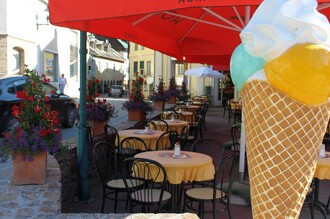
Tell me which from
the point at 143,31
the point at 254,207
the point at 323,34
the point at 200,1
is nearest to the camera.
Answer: the point at 323,34

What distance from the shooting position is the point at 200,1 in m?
2.38

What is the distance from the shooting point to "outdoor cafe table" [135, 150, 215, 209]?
14.2ft

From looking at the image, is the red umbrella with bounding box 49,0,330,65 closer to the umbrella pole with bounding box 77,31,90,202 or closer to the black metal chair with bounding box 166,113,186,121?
the umbrella pole with bounding box 77,31,90,202

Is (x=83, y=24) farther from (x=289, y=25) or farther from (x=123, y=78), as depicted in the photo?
(x=123, y=78)

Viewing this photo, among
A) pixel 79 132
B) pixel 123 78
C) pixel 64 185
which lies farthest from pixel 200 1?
pixel 123 78

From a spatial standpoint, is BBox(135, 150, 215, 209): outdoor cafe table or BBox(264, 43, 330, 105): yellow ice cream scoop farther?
BBox(135, 150, 215, 209): outdoor cafe table

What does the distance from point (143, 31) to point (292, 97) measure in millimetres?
4559

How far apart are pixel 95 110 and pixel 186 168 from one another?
120 inches

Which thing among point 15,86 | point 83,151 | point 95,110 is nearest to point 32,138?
point 83,151

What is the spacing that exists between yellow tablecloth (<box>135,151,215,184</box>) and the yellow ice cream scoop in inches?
114

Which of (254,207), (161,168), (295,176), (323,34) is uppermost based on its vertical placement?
(323,34)

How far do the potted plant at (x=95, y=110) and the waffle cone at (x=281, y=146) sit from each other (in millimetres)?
5402

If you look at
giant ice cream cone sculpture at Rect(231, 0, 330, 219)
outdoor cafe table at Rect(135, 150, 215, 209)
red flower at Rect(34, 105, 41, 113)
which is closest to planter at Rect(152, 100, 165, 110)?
outdoor cafe table at Rect(135, 150, 215, 209)

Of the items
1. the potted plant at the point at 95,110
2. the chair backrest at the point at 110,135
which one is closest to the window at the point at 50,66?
the chair backrest at the point at 110,135
